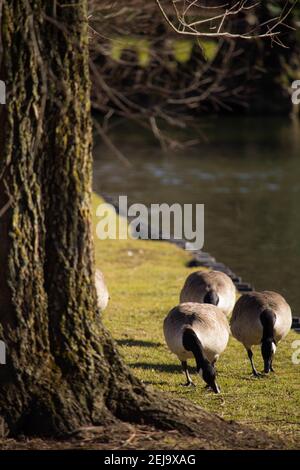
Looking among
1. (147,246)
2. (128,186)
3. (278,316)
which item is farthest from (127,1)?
(278,316)

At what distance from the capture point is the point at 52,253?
6098 millimetres

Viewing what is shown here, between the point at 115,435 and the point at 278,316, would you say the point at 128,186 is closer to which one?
the point at 278,316

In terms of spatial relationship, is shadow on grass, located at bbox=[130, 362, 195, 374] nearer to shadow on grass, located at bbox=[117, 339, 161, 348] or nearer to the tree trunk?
shadow on grass, located at bbox=[117, 339, 161, 348]

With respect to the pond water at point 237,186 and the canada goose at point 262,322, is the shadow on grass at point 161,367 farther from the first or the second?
the pond water at point 237,186

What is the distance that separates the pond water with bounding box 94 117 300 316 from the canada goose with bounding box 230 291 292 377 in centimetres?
298

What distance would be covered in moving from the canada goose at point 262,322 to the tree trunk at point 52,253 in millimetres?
2573

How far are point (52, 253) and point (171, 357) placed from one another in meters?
3.63

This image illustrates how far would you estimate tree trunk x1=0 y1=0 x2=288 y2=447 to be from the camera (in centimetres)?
589

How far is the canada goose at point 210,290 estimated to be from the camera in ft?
32.6

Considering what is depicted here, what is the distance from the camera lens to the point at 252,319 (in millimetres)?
8930

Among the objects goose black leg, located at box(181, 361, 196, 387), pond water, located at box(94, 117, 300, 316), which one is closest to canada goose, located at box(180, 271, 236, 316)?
goose black leg, located at box(181, 361, 196, 387)

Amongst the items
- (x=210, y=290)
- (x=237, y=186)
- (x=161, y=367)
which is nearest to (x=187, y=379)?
(x=161, y=367)

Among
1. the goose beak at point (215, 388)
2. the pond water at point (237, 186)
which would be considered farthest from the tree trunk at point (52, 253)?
the pond water at point (237, 186)
